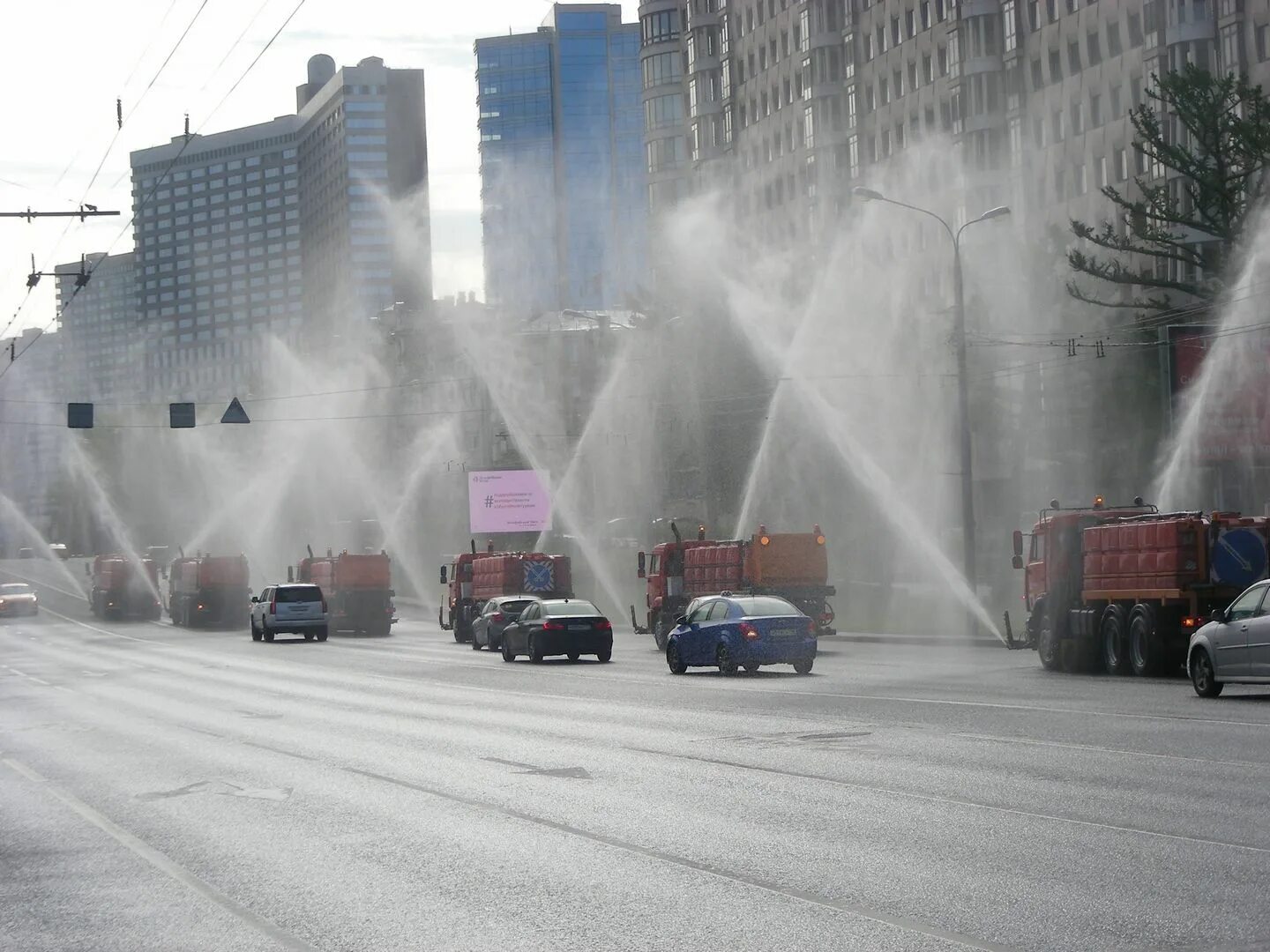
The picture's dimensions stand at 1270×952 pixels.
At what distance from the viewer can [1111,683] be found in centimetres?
2491

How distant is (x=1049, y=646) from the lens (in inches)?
1124

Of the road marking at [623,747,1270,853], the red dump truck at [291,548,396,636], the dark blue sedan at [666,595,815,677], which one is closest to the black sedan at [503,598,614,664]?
the dark blue sedan at [666,595,815,677]

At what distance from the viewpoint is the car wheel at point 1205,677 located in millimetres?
21297

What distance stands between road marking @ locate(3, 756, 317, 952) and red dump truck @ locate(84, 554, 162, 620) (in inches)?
2397

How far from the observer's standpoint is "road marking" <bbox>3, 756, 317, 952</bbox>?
8.44 meters

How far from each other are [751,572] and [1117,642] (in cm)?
1431

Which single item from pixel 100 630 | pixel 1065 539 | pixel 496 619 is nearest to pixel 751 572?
pixel 496 619

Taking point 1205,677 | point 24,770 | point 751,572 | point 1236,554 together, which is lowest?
point 24,770

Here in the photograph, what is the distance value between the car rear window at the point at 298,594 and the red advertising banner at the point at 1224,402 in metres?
23.5

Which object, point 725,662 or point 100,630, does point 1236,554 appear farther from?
point 100,630

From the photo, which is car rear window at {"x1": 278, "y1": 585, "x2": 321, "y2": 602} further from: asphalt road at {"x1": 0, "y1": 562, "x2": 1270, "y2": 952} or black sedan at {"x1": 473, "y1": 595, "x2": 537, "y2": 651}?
asphalt road at {"x1": 0, "y1": 562, "x2": 1270, "y2": 952}

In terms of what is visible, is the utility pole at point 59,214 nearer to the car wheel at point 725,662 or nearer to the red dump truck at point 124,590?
the car wheel at point 725,662

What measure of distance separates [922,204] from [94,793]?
7610 cm

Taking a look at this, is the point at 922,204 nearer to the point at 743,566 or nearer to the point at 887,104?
the point at 887,104
